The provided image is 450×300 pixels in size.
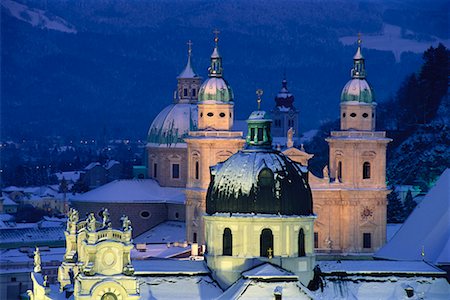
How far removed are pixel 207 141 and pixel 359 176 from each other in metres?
8.45

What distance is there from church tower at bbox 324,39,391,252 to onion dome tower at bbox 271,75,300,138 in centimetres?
7047

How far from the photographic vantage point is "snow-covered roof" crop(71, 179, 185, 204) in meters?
113

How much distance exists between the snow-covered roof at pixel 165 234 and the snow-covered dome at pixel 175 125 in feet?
16.5

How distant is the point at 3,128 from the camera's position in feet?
632

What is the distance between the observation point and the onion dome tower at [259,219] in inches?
2509

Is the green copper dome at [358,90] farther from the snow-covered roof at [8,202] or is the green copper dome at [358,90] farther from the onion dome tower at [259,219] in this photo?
the snow-covered roof at [8,202]

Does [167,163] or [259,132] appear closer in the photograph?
[259,132]

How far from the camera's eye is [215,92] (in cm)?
9769

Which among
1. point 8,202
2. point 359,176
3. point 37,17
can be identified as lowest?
point 8,202

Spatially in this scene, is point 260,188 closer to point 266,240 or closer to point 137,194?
point 266,240

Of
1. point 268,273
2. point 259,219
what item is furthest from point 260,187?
point 268,273

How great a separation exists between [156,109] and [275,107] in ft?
43.7

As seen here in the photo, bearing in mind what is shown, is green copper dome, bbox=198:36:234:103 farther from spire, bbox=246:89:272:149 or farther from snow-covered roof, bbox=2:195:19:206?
snow-covered roof, bbox=2:195:19:206

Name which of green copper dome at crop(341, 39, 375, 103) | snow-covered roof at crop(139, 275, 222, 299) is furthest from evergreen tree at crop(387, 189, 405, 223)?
snow-covered roof at crop(139, 275, 222, 299)
